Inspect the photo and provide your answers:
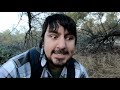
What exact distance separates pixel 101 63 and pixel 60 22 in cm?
67

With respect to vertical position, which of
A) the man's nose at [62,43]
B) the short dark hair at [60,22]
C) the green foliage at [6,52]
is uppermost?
the short dark hair at [60,22]

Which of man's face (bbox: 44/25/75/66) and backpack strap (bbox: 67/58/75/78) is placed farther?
backpack strap (bbox: 67/58/75/78)

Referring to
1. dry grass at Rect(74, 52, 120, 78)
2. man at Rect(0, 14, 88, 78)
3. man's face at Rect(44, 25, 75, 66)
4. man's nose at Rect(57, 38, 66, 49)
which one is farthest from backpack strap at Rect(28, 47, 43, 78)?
dry grass at Rect(74, 52, 120, 78)

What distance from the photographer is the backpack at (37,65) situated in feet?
10.6

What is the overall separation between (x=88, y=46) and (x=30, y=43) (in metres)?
0.68

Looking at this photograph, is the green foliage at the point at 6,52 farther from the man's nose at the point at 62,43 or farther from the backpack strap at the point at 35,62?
the man's nose at the point at 62,43

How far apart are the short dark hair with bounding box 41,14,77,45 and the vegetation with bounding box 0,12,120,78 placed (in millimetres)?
50

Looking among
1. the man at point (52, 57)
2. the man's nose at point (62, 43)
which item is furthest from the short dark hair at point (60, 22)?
the man's nose at point (62, 43)

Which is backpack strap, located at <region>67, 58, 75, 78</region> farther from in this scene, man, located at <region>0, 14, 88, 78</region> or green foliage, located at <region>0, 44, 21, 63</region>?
green foliage, located at <region>0, 44, 21, 63</region>

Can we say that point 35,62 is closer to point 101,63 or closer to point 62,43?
point 62,43

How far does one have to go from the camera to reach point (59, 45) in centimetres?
314

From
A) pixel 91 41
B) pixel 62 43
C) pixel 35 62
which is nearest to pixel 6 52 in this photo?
pixel 35 62

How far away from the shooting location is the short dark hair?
3.19 m
